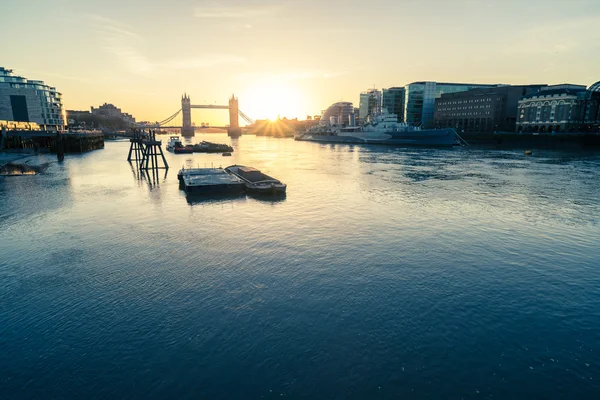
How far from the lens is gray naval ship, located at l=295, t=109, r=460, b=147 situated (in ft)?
392

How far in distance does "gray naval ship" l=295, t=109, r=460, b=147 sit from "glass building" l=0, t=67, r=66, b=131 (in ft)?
447

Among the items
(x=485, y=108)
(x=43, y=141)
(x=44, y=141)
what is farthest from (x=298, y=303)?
(x=485, y=108)

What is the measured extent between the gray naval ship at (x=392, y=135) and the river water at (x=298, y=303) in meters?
95.2

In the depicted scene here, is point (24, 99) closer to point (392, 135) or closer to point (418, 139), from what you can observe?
point (392, 135)

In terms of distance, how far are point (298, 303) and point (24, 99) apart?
616ft

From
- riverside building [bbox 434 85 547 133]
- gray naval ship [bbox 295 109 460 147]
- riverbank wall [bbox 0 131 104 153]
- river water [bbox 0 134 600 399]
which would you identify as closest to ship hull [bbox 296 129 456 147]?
gray naval ship [bbox 295 109 460 147]

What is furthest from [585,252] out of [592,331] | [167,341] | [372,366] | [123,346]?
[123,346]

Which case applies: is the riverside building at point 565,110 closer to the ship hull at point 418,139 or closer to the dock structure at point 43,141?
the ship hull at point 418,139

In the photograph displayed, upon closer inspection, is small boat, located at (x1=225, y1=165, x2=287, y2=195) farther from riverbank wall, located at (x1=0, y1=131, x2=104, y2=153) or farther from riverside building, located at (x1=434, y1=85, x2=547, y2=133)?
riverside building, located at (x1=434, y1=85, x2=547, y2=133)

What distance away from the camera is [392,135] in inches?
5148

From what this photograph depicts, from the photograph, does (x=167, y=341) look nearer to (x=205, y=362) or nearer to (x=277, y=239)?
(x=205, y=362)

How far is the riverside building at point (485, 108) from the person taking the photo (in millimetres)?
158625

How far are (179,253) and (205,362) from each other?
34.9 feet

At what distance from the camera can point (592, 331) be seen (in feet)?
42.0
